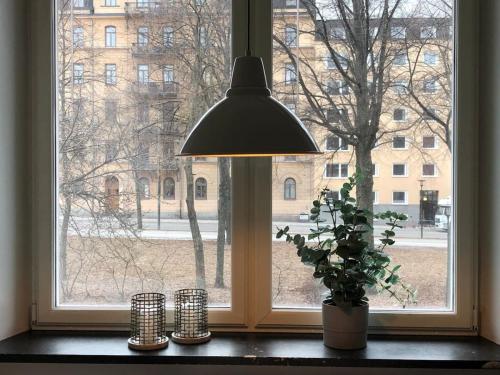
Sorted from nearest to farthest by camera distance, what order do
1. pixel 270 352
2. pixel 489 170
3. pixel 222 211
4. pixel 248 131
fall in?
pixel 248 131 → pixel 270 352 → pixel 489 170 → pixel 222 211

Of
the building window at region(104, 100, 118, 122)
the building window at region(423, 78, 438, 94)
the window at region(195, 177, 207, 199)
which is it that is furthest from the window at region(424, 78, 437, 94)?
the building window at region(104, 100, 118, 122)

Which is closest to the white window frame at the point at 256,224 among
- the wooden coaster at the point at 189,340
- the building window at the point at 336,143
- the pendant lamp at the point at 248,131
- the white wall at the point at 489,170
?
the white wall at the point at 489,170

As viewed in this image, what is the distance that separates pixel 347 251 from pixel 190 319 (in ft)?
1.90

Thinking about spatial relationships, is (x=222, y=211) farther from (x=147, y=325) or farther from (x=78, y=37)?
(x=78, y=37)

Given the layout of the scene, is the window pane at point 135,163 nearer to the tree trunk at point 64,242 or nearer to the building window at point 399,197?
the tree trunk at point 64,242

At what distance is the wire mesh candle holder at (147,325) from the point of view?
1831 mm

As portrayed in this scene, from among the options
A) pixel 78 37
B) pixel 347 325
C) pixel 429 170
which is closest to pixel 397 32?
pixel 429 170

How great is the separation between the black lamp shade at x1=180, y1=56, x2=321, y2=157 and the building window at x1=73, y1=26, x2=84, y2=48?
971mm

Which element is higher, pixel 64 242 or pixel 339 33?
pixel 339 33

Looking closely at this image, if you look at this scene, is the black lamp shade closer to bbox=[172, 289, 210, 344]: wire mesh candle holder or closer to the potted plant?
the potted plant

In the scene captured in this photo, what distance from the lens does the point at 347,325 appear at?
5.91 feet

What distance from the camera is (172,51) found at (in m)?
2.03

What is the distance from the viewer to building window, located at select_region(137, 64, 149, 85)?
2.04m

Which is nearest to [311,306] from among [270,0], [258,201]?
[258,201]
